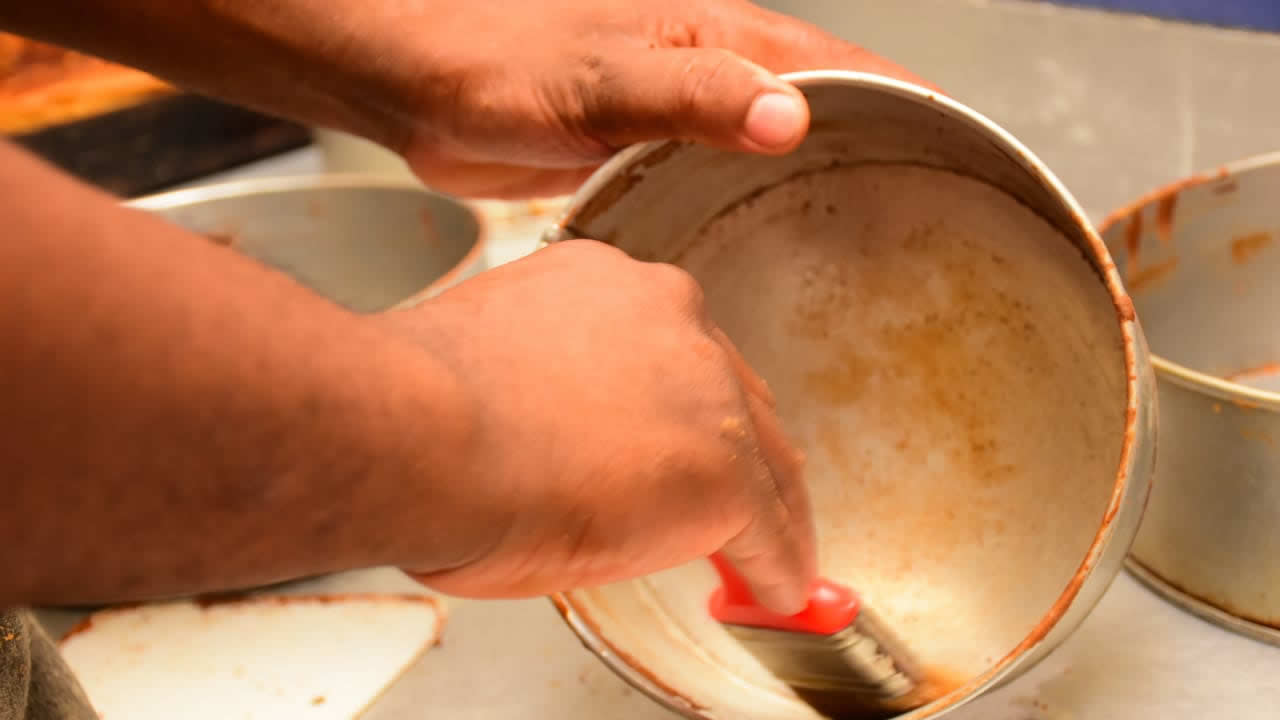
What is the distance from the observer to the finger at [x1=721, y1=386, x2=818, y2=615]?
1.48ft

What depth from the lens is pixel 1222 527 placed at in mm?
563

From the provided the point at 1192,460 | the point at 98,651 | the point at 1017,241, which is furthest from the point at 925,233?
the point at 98,651

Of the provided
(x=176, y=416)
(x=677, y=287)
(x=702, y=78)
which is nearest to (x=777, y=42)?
(x=702, y=78)

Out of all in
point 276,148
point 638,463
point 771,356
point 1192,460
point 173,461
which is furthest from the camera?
point 276,148

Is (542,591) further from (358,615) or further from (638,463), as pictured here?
(358,615)

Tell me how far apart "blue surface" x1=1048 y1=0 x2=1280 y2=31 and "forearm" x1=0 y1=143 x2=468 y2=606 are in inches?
33.4

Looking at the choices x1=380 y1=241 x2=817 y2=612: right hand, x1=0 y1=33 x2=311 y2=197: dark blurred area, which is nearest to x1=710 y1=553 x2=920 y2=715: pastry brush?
x1=380 y1=241 x2=817 y2=612: right hand

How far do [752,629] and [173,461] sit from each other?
0.38 metres

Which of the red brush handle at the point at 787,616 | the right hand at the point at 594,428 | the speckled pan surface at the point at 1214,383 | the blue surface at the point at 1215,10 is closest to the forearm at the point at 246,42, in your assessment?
the right hand at the point at 594,428

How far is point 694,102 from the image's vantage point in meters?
0.51

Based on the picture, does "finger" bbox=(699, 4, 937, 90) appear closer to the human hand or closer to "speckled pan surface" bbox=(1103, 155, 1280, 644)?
the human hand

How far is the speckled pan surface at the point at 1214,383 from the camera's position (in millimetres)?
540

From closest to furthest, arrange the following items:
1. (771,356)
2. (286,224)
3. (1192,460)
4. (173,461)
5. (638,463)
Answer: (173,461), (638,463), (1192,460), (771,356), (286,224)

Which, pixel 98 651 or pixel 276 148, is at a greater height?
pixel 276 148
